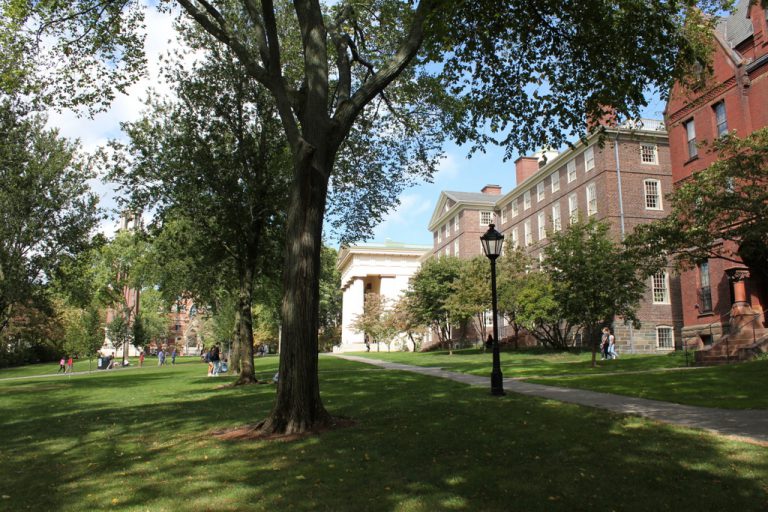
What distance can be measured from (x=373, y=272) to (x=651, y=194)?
125 feet

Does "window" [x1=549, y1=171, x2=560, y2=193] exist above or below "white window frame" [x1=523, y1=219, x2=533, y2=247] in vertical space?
above

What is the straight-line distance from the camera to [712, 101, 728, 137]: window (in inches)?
1035

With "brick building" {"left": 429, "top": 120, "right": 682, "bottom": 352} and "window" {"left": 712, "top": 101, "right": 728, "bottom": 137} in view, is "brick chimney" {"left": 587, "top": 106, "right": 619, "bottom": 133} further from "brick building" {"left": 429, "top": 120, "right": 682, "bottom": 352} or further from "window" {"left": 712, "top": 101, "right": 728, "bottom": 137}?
"window" {"left": 712, "top": 101, "right": 728, "bottom": 137}

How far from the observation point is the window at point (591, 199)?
3644cm

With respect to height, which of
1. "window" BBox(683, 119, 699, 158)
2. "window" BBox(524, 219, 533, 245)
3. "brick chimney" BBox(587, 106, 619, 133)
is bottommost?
"brick chimney" BBox(587, 106, 619, 133)

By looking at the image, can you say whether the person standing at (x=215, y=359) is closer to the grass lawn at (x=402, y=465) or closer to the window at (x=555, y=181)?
the grass lawn at (x=402, y=465)

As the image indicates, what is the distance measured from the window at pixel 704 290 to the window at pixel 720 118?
6283 millimetres

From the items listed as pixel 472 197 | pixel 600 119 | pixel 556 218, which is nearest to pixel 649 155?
pixel 556 218

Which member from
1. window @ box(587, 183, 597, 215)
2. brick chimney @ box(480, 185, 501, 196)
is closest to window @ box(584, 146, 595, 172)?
Answer: window @ box(587, 183, 597, 215)

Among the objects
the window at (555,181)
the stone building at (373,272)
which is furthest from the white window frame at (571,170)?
the stone building at (373,272)

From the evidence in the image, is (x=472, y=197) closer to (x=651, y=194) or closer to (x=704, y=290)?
(x=651, y=194)

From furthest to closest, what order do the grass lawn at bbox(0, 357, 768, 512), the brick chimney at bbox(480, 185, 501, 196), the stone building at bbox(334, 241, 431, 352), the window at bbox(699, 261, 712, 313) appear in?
the stone building at bbox(334, 241, 431, 352)
the brick chimney at bbox(480, 185, 501, 196)
the window at bbox(699, 261, 712, 313)
the grass lawn at bbox(0, 357, 768, 512)

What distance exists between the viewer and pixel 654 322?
34.0 meters

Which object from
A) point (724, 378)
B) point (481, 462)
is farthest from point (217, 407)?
point (724, 378)
